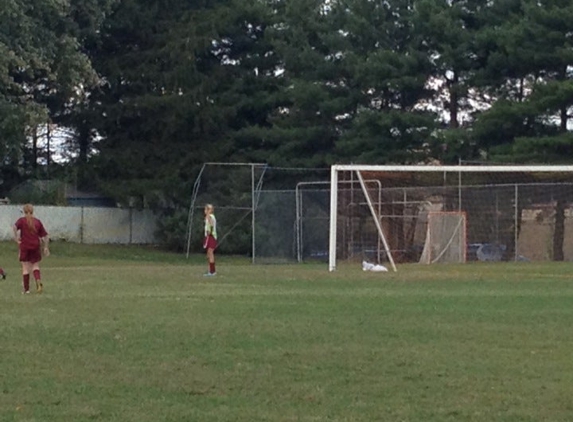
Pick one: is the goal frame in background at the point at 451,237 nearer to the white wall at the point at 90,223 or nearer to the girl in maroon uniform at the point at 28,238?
the girl in maroon uniform at the point at 28,238

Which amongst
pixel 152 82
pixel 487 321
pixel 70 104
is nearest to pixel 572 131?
pixel 152 82

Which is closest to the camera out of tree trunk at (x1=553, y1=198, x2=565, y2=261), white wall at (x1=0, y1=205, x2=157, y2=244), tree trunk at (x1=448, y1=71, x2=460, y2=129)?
tree trunk at (x1=553, y1=198, x2=565, y2=261)

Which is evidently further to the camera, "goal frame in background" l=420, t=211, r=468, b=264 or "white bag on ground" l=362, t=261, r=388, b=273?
"goal frame in background" l=420, t=211, r=468, b=264

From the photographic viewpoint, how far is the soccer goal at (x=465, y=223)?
126ft

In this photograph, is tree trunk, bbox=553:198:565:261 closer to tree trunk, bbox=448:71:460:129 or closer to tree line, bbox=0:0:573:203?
tree line, bbox=0:0:573:203

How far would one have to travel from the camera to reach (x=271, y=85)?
5572cm

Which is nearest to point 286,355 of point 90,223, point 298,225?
point 298,225

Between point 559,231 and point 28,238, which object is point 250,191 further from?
point 28,238

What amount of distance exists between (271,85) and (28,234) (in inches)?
1354

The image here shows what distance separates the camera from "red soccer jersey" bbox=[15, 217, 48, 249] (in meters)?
22.0

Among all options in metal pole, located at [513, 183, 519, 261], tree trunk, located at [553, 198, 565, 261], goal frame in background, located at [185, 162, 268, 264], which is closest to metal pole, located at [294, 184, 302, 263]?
goal frame in background, located at [185, 162, 268, 264]

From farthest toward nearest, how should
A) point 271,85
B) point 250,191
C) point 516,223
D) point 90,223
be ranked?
1. point 271,85
2. point 90,223
3. point 250,191
4. point 516,223

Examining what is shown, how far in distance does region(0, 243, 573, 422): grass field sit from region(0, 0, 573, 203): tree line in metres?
24.6

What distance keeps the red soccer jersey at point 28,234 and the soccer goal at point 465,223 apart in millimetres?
16894
